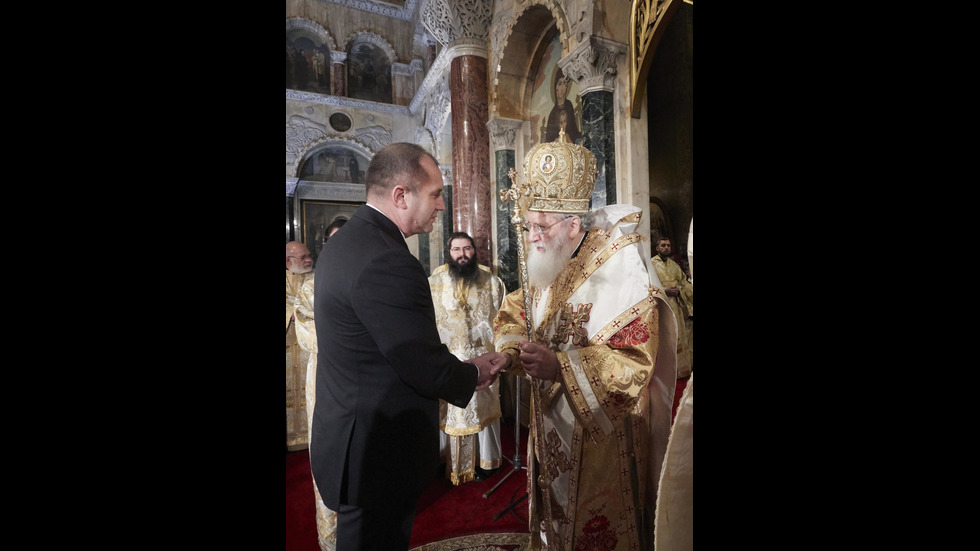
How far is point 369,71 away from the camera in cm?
226

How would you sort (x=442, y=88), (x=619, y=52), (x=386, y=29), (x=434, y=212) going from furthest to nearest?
1. (x=386, y=29)
2. (x=442, y=88)
3. (x=619, y=52)
4. (x=434, y=212)

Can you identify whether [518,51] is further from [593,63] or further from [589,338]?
[589,338]

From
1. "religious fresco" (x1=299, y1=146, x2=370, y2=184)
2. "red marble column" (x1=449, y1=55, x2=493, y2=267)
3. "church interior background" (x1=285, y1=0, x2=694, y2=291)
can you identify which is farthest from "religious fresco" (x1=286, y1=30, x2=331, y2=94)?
"red marble column" (x1=449, y1=55, x2=493, y2=267)

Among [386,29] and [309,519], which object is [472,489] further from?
[386,29]

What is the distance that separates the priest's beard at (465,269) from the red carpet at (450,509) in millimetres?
1180

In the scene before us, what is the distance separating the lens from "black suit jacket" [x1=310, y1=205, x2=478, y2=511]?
127cm

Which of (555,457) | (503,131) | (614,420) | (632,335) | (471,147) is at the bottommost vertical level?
(555,457)

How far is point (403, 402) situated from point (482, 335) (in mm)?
1776

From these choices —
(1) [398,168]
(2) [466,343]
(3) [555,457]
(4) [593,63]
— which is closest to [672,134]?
(4) [593,63]

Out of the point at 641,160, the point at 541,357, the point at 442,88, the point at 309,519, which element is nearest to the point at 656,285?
the point at 541,357

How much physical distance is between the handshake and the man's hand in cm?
11

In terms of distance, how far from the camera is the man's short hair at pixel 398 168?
1.32 meters

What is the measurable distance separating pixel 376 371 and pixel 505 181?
1.42 m

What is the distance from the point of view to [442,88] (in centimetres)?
219
